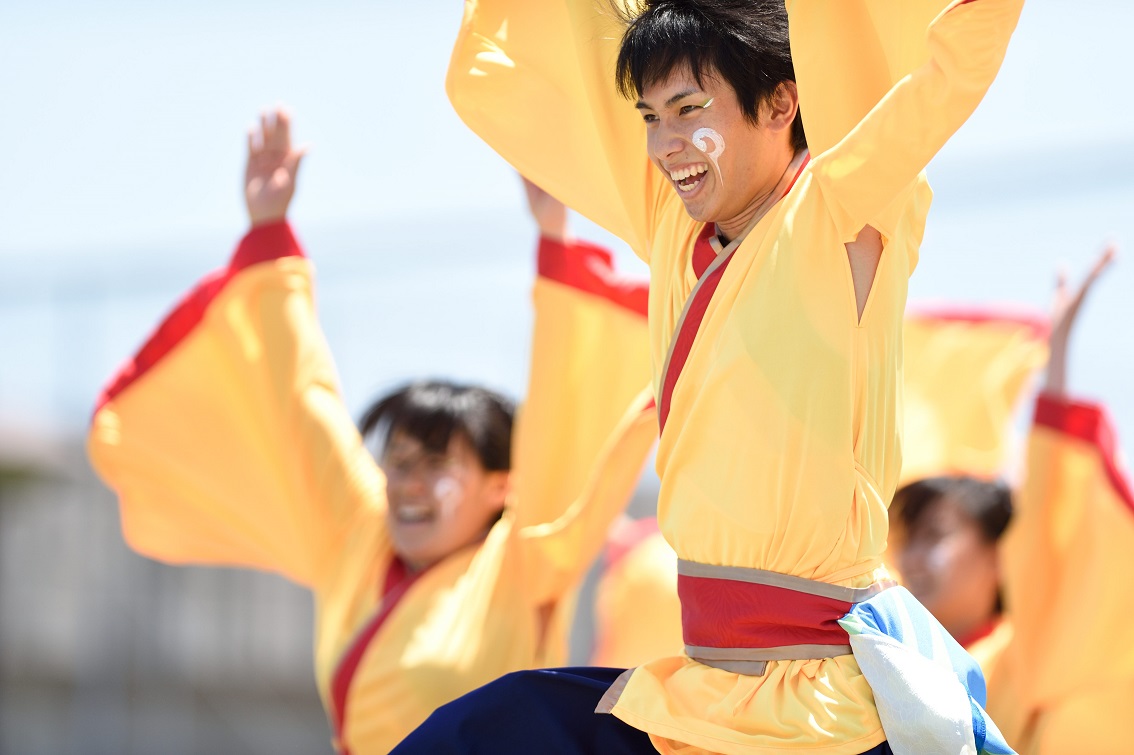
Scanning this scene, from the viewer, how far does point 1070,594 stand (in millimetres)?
2889

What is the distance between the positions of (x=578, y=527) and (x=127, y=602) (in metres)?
3.74

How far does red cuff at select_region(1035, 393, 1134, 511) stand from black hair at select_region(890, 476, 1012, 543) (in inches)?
12.7

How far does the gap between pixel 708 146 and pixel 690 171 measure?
A: 37mm

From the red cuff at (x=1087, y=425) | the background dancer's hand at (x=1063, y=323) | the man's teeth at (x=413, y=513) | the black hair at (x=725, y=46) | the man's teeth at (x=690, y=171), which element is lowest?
the man's teeth at (x=413, y=513)

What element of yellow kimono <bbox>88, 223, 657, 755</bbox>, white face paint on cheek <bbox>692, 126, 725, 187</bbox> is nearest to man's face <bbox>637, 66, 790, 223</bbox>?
white face paint on cheek <bbox>692, 126, 725, 187</bbox>

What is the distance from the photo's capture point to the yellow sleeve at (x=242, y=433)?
2889 mm

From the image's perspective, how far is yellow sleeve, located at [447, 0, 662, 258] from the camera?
6.51 feet

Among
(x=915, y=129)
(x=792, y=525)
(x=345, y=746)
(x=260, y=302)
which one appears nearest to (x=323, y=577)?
(x=345, y=746)

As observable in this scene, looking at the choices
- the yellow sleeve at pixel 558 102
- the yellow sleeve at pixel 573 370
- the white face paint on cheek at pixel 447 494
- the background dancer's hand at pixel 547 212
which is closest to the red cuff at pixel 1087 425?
the yellow sleeve at pixel 573 370

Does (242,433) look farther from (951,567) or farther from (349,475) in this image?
(951,567)

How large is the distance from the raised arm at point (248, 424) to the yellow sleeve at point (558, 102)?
3.05 ft

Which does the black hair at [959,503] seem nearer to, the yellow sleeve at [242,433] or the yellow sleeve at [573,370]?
the yellow sleeve at [573,370]

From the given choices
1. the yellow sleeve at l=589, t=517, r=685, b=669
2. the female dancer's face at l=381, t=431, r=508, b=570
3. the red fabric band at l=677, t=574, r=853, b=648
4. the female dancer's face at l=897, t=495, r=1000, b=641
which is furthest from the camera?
the yellow sleeve at l=589, t=517, r=685, b=669

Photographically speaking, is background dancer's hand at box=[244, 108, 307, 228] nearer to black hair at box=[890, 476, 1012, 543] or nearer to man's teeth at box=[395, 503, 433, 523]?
man's teeth at box=[395, 503, 433, 523]
